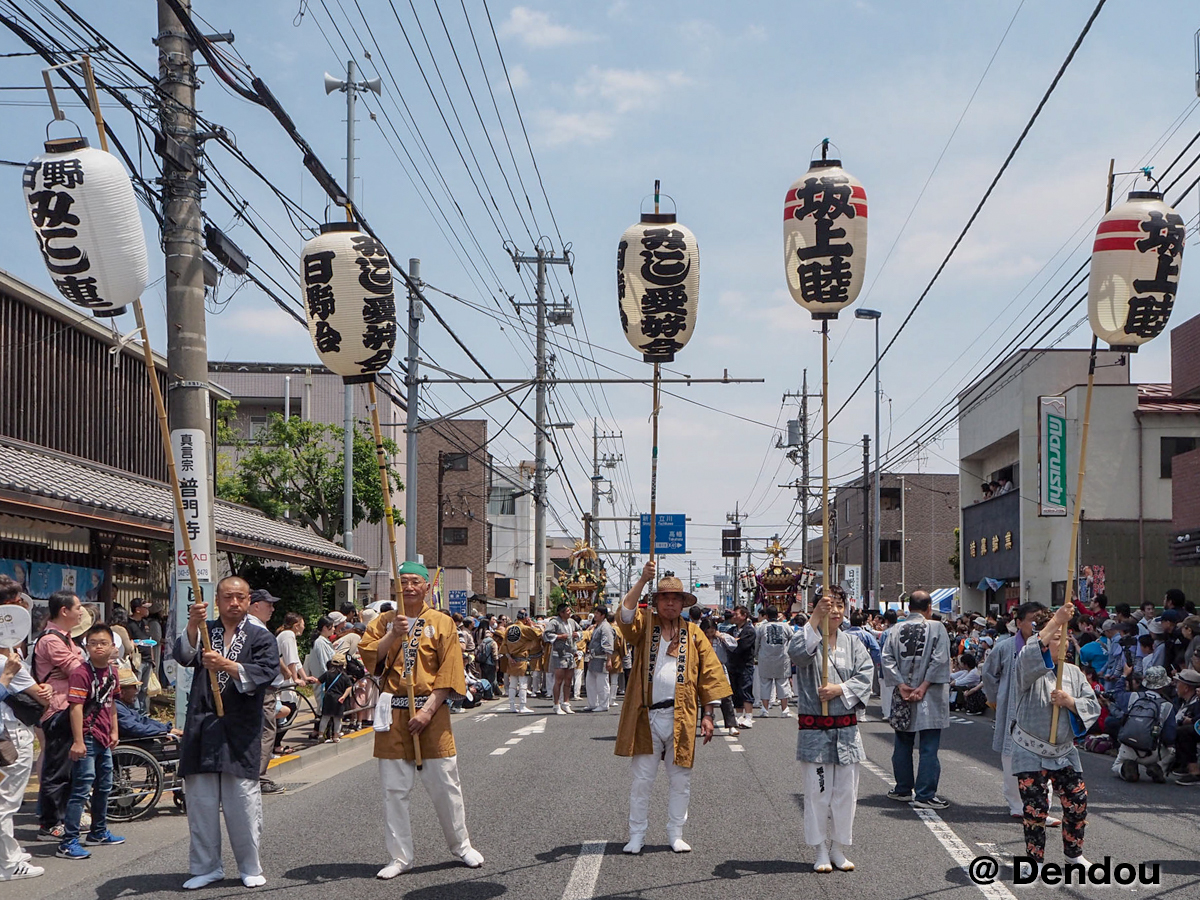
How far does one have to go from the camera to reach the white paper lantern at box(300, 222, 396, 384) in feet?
30.9

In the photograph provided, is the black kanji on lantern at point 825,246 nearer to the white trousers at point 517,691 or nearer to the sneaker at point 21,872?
the sneaker at point 21,872

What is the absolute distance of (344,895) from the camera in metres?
7.09

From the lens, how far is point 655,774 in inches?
329

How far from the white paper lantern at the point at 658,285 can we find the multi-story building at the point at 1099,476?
19.9 metres

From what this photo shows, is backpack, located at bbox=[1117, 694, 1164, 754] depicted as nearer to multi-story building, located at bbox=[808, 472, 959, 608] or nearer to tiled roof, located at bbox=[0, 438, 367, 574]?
tiled roof, located at bbox=[0, 438, 367, 574]

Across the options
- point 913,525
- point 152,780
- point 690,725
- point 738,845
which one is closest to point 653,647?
point 690,725

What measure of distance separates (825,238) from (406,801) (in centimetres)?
514

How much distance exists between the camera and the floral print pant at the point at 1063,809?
25.3 ft

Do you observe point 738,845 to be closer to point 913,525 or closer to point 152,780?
point 152,780

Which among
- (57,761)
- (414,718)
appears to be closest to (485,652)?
(57,761)

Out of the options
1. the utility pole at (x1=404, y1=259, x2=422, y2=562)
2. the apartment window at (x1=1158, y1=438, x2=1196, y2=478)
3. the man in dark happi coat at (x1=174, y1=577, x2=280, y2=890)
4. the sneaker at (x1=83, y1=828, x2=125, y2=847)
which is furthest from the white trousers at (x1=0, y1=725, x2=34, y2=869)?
the apartment window at (x1=1158, y1=438, x2=1196, y2=478)

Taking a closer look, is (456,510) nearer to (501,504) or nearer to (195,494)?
(501,504)

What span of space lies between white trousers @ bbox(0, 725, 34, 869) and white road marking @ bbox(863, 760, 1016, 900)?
6189 mm

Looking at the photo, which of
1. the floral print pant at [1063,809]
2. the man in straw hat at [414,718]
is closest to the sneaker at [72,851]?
the man in straw hat at [414,718]
